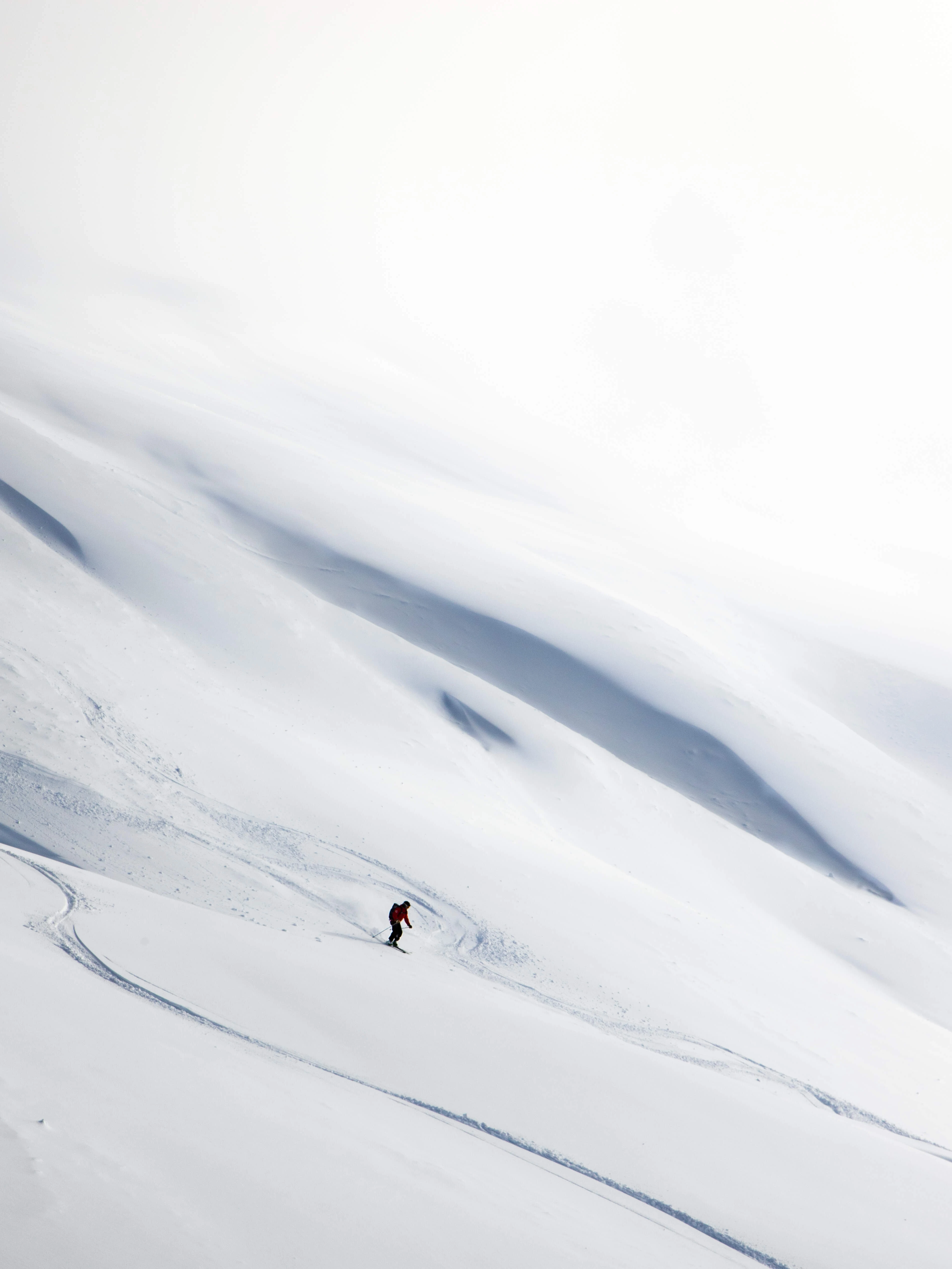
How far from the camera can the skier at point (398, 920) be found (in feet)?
30.8


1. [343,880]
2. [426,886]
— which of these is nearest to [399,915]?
[343,880]

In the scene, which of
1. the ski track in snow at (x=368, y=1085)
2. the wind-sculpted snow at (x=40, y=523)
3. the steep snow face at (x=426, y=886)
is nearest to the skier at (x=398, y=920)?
the steep snow face at (x=426, y=886)

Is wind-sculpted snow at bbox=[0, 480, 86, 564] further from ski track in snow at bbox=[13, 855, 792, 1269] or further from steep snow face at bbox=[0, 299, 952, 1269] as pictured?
ski track in snow at bbox=[13, 855, 792, 1269]

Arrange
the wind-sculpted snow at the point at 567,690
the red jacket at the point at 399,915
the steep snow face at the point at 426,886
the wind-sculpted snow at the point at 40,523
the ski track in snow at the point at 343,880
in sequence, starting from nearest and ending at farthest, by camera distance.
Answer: the steep snow face at the point at 426,886 < the ski track in snow at the point at 343,880 < the red jacket at the point at 399,915 < the wind-sculpted snow at the point at 40,523 < the wind-sculpted snow at the point at 567,690

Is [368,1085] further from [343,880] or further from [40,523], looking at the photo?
[40,523]

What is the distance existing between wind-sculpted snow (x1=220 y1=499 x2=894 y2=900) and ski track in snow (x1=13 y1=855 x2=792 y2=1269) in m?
11.4

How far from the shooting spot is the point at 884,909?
52.5ft

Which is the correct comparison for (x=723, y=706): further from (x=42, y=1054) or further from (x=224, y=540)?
(x=42, y=1054)

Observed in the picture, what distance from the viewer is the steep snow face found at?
212 inches

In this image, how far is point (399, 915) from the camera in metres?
9.45

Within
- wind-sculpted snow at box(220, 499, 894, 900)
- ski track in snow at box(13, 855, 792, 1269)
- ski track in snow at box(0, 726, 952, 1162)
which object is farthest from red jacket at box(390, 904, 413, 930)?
wind-sculpted snow at box(220, 499, 894, 900)

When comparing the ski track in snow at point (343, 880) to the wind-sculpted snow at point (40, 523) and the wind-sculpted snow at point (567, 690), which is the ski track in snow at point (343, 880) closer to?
the wind-sculpted snow at point (40, 523)

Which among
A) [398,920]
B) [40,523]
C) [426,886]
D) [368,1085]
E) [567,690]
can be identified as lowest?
[368,1085]

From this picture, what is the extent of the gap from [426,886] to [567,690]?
28.8 feet
